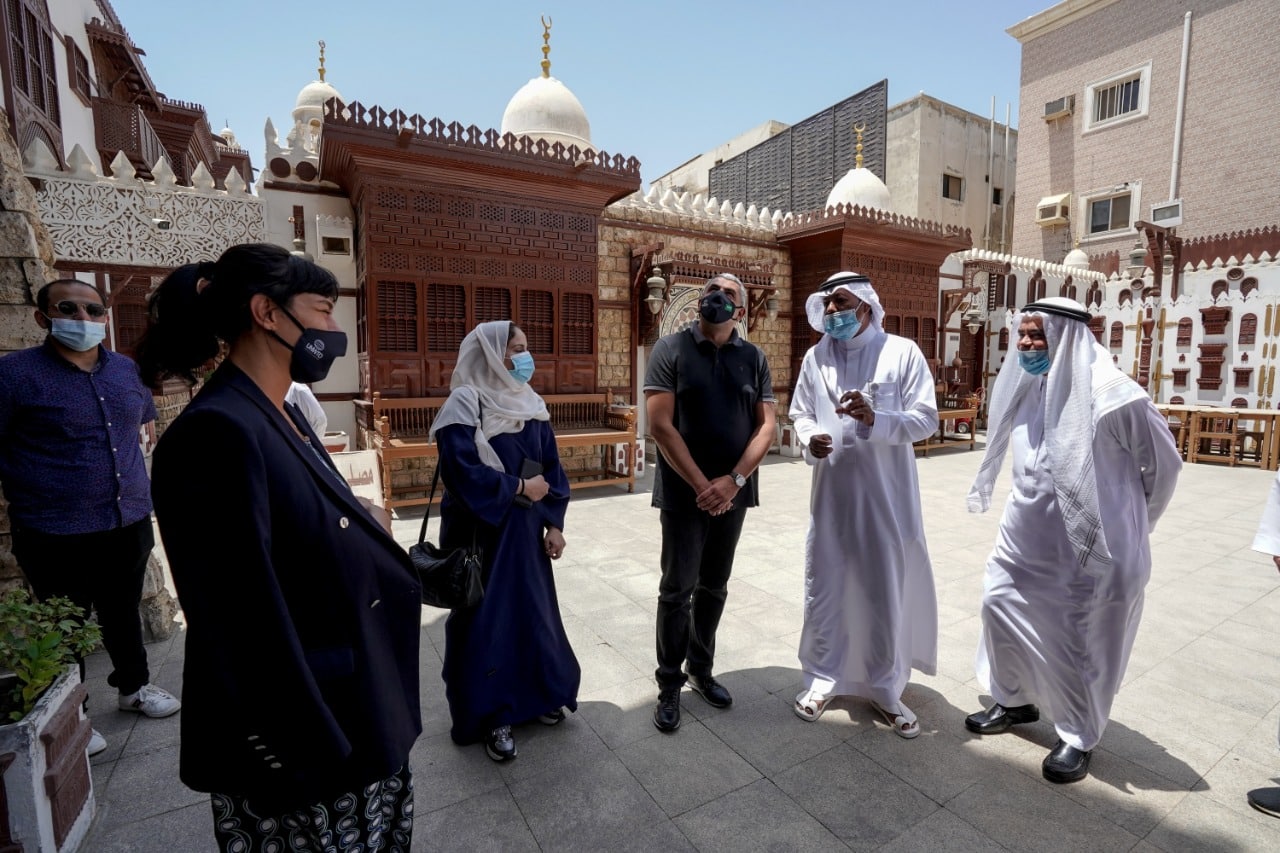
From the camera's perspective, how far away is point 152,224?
Answer: 235 inches

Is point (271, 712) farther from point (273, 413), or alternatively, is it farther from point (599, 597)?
point (599, 597)

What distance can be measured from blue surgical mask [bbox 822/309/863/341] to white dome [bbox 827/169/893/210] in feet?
32.7

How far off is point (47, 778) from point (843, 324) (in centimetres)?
298

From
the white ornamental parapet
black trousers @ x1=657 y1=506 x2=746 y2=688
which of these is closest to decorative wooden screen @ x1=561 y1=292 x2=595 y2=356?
the white ornamental parapet

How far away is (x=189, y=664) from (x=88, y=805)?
152 centimetres

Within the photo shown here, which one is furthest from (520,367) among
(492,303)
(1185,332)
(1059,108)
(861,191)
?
(1059,108)

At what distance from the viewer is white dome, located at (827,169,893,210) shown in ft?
37.7

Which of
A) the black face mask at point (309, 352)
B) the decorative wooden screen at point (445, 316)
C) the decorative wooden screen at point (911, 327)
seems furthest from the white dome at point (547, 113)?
the black face mask at point (309, 352)

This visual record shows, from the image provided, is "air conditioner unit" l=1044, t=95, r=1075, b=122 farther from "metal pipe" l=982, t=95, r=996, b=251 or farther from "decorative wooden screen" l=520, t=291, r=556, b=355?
"decorative wooden screen" l=520, t=291, r=556, b=355

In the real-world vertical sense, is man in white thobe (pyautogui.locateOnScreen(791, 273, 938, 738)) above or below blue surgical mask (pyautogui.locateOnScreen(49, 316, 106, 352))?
below

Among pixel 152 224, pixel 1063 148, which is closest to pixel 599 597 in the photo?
pixel 152 224

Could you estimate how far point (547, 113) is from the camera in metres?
9.05

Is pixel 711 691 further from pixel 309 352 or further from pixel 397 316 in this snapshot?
pixel 397 316

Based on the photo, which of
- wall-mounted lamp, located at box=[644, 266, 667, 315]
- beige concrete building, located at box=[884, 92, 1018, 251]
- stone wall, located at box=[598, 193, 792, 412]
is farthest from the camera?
beige concrete building, located at box=[884, 92, 1018, 251]
